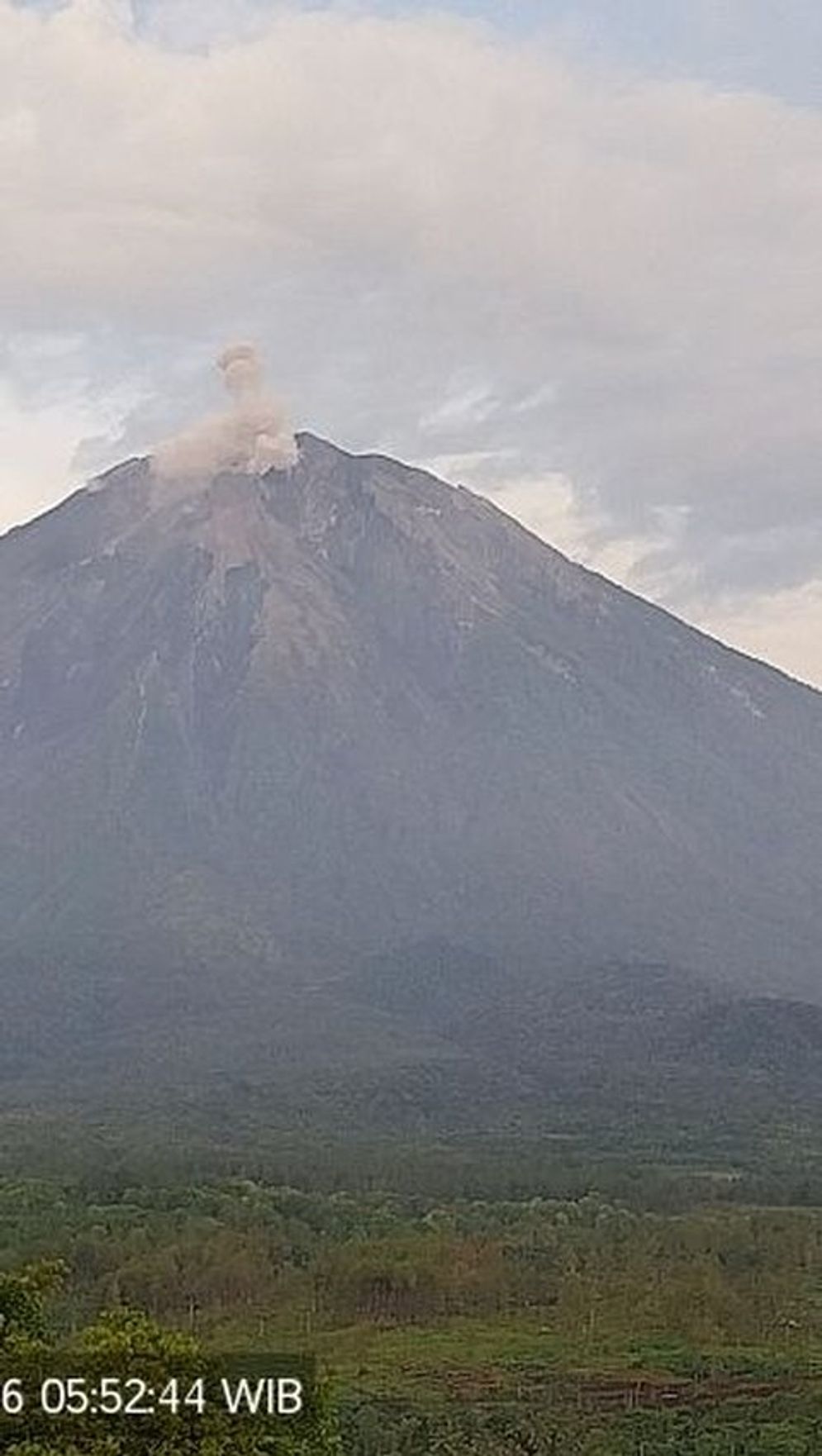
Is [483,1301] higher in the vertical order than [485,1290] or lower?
lower

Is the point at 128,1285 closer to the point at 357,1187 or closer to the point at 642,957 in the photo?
the point at 357,1187

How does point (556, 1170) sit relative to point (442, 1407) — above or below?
above

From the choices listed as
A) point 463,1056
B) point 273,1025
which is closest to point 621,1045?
point 463,1056

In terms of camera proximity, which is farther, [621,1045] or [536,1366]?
[621,1045]

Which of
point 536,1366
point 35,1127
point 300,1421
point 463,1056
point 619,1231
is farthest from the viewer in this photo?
point 463,1056

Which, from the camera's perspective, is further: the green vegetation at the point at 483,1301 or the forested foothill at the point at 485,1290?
the forested foothill at the point at 485,1290

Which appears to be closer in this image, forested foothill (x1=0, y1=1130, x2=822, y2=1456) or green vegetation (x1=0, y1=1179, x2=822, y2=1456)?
green vegetation (x1=0, y1=1179, x2=822, y2=1456)

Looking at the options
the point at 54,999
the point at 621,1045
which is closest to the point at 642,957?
the point at 621,1045

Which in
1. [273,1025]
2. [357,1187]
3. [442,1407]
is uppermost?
[273,1025]

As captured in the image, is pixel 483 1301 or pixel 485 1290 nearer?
pixel 483 1301

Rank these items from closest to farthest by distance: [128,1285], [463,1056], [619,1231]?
[128,1285] < [619,1231] < [463,1056]
